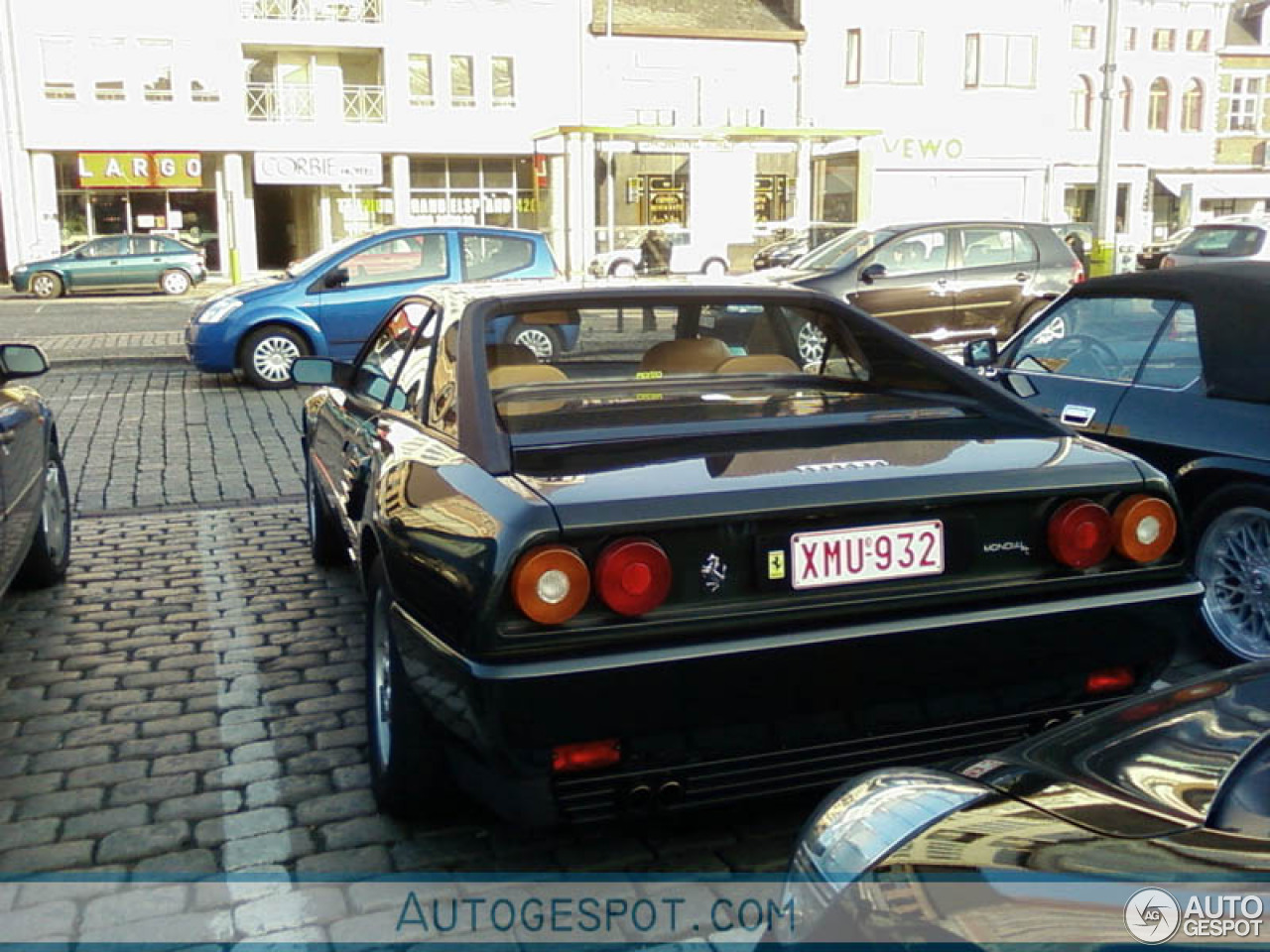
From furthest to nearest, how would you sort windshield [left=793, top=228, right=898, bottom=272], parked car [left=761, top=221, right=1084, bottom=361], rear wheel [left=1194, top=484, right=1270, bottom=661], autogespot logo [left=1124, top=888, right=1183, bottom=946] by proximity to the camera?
windshield [left=793, top=228, right=898, bottom=272]
parked car [left=761, top=221, right=1084, bottom=361]
rear wheel [left=1194, top=484, right=1270, bottom=661]
autogespot logo [left=1124, top=888, right=1183, bottom=946]

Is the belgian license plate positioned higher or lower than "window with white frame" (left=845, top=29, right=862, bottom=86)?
lower

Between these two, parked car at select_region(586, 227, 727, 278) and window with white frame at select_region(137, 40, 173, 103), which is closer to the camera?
parked car at select_region(586, 227, 727, 278)

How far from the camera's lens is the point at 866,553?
305 centimetres

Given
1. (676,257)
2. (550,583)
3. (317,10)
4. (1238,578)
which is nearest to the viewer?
(550,583)

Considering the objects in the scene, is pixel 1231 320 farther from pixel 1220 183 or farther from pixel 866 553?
pixel 1220 183

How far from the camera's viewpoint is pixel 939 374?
13.3 ft

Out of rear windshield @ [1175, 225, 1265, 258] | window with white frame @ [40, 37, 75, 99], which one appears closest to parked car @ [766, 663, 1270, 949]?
rear windshield @ [1175, 225, 1265, 258]

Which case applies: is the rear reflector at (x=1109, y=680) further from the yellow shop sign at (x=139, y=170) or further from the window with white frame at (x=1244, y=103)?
the window with white frame at (x=1244, y=103)

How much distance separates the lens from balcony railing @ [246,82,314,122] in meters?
37.8

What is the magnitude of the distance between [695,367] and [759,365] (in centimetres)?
21

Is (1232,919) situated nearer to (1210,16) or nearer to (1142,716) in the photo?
(1142,716)

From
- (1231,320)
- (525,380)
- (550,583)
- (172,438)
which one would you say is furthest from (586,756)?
(172,438)

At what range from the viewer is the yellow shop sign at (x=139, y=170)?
36656 mm

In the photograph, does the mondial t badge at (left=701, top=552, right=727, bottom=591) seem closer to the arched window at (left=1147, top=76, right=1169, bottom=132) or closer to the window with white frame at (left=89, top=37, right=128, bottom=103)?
the window with white frame at (left=89, top=37, right=128, bottom=103)
